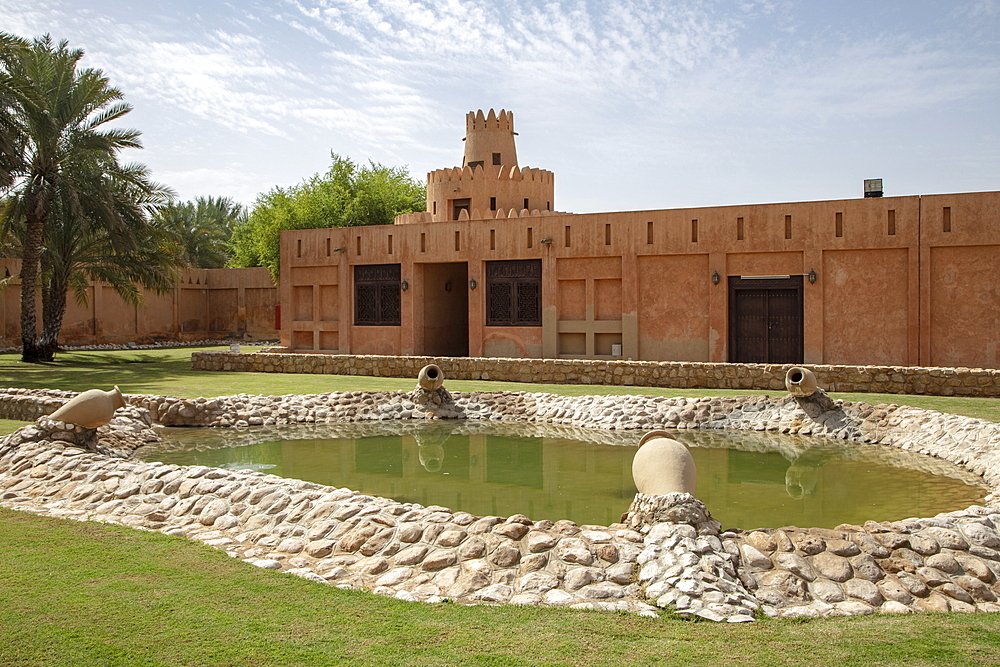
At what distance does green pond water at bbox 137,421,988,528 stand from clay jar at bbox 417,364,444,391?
888 millimetres

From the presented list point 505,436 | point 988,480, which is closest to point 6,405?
point 505,436

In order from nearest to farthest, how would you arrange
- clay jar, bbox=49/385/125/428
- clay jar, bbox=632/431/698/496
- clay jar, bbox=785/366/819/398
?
1. clay jar, bbox=632/431/698/496
2. clay jar, bbox=49/385/125/428
3. clay jar, bbox=785/366/819/398

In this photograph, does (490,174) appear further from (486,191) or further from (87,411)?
(87,411)

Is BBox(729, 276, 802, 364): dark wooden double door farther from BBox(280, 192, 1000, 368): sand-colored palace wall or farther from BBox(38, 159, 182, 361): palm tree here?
BBox(38, 159, 182, 361): palm tree

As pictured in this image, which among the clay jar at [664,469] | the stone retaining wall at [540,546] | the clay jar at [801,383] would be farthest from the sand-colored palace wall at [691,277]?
the clay jar at [664,469]

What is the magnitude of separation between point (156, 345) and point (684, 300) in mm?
23141

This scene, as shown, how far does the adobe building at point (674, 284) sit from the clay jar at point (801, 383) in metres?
6.15

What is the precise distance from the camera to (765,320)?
71.1 ft

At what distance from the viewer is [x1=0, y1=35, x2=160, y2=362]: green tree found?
23594 mm

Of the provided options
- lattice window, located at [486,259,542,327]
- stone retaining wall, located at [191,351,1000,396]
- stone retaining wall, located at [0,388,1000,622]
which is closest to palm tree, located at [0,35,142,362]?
stone retaining wall, located at [191,351,1000,396]

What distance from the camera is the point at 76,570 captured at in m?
6.26

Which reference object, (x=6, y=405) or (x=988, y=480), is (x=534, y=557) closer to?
(x=988, y=480)

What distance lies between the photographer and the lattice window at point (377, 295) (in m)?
26.1

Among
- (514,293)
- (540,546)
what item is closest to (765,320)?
(514,293)
